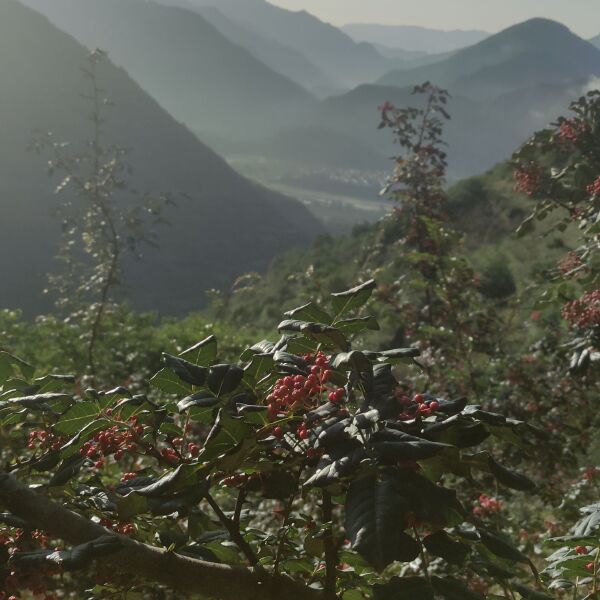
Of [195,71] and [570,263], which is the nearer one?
[570,263]

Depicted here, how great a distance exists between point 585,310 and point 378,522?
2464mm

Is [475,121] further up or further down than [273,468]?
further up

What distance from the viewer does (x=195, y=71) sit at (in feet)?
623

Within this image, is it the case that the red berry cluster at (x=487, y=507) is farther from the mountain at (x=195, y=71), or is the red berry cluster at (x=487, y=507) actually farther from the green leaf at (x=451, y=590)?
the mountain at (x=195, y=71)

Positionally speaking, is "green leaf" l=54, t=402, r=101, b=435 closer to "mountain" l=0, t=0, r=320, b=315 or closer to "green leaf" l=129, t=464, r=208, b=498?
"green leaf" l=129, t=464, r=208, b=498

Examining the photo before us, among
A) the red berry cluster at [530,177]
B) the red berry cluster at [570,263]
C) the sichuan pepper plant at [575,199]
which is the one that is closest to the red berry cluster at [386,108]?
the sichuan pepper plant at [575,199]

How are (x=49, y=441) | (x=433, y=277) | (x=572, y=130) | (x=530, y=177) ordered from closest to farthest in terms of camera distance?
1. (x=49, y=441)
2. (x=572, y=130)
3. (x=530, y=177)
4. (x=433, y=277)

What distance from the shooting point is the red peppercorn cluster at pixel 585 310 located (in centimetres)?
280

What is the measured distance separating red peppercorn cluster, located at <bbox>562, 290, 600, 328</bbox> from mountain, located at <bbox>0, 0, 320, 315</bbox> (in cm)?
4555

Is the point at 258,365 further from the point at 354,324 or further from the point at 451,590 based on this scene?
the point at 451,590

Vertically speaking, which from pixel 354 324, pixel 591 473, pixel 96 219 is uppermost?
pixel 96 219

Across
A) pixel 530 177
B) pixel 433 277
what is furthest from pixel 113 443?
pixel 433 277

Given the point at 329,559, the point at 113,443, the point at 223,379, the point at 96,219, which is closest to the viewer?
the point at 223,379

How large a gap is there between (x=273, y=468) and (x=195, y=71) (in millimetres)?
203357
